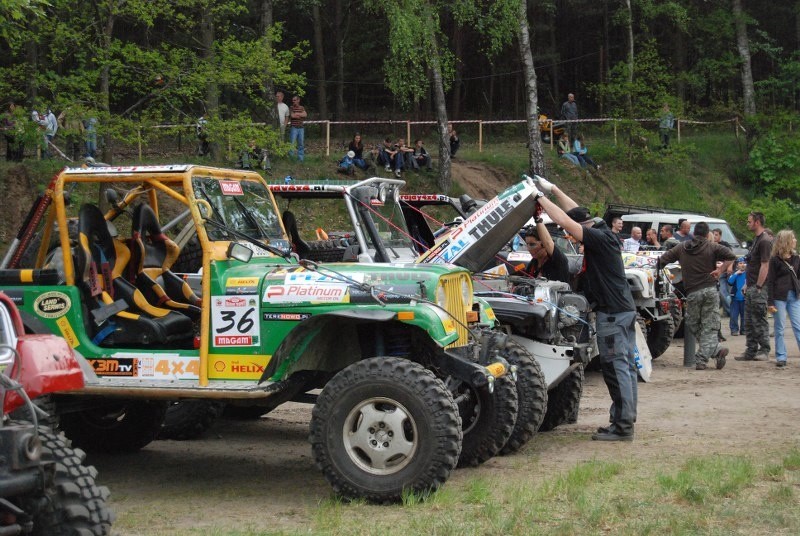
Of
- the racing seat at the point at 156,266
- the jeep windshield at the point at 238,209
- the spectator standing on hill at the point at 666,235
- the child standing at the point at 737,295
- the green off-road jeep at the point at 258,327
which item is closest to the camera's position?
the green off-road jeep at the point at 258,327

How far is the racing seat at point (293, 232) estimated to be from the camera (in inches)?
428

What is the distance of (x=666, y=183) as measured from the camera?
3541 cm

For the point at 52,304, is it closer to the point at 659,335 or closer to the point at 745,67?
the point at 659,335

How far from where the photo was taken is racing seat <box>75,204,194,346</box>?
7977 mm

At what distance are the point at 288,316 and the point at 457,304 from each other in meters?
1.34

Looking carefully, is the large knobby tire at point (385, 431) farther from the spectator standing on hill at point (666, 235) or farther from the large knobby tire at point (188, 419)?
the spectator standing on hill at point (666, 235)

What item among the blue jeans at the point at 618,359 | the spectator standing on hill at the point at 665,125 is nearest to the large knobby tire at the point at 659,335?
the blue jeans at the point at 618,359

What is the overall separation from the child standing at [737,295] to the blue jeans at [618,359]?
970 centimetres

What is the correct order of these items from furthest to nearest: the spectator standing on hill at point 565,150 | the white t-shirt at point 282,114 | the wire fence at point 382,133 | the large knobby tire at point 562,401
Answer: the spectator standing on hill at point 565,150
the white t-shirt at point 282,114
the wire fence at point 382,133
the large knobby tire at point 562,401

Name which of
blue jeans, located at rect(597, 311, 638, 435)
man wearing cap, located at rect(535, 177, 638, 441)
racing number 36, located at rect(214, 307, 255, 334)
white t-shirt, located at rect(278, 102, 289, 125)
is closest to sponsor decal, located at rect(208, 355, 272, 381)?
racing number 36, located at rect(214, 307, 255, 334)

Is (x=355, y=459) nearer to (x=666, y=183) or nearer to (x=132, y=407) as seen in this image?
(x=132, y=407)

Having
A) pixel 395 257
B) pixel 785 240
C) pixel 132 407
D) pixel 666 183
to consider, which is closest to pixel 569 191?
pixel 666 183

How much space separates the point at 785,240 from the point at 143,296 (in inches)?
383

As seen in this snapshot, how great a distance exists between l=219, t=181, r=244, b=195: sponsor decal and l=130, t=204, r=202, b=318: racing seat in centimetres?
63
